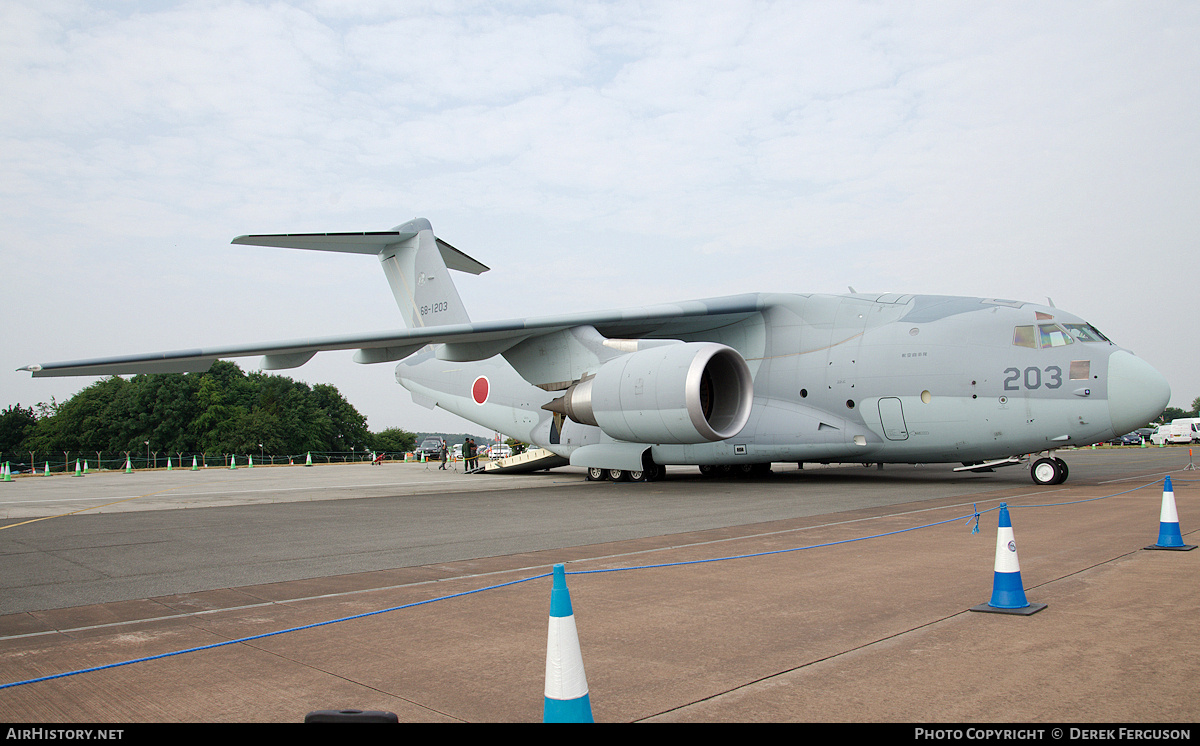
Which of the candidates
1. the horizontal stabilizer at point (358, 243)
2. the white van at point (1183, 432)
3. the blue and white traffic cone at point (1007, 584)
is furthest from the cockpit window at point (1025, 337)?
the white van at point (1183, 432)

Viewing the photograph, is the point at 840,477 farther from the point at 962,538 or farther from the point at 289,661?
the point at 289,661

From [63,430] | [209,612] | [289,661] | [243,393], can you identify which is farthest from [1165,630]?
[243,393]

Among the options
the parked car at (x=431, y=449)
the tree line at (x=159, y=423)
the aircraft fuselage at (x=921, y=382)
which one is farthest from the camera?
the tree line at (x=159, y=423)

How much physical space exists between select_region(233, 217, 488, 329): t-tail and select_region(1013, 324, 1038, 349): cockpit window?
12305 mm

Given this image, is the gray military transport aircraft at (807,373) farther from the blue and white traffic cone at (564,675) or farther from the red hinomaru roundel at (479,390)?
the blue and white traffic cone at (564,675)

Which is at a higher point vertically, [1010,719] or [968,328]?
[968,328]

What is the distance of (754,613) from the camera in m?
4.75

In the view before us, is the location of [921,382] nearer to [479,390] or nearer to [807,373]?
[807,373]

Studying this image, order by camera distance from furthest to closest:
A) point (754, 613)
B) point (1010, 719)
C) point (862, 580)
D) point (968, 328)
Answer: point (968, 328)
point (862, 580)
point (754, 613)
point (1010, 719)

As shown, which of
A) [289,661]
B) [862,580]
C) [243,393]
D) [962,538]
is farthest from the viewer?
[243,393]

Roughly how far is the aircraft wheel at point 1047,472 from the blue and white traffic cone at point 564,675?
13924mm

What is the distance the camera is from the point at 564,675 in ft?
8.08

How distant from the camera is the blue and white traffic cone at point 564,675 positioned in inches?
96.5
